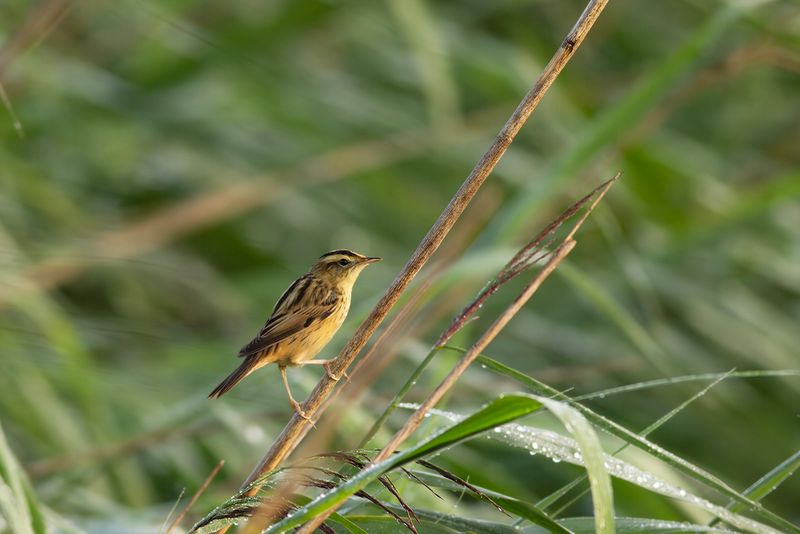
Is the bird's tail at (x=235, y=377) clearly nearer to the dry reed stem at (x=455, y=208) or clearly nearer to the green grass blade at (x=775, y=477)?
the dry reed stem at (x=455, y=208)

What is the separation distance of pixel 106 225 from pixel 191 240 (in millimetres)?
699

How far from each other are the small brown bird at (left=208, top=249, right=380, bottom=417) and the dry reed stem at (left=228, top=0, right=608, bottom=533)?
82 cm

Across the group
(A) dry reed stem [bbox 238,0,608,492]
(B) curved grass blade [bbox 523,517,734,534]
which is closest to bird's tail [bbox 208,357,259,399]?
(A) dry reed stem [bbox 238,0,608,492]

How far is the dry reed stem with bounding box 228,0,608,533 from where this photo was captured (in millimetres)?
1648

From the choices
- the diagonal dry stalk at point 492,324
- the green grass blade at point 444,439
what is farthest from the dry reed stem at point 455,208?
the green grass blade at point 444,439

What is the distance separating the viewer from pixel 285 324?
104 inches

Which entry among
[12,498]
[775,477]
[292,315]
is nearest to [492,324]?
[775,477]

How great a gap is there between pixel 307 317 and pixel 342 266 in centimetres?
19

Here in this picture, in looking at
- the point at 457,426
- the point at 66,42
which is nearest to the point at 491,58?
the point at 66,42

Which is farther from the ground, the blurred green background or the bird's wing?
the blurred green background

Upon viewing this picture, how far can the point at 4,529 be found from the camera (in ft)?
7.31

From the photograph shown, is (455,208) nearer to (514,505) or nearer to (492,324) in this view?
(492,324)

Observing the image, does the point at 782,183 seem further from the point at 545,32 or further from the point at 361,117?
the point at 545,32

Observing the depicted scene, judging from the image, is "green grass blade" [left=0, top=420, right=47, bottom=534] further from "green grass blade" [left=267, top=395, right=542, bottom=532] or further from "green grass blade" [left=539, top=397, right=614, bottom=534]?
"green grass blade" [left=539, top=397, right=614, bottom=534]
